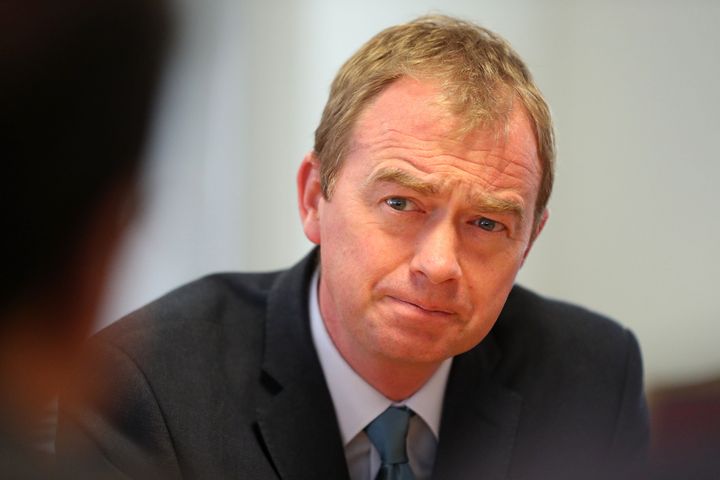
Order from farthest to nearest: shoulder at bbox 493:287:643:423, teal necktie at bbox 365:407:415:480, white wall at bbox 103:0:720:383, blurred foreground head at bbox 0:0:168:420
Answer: white wall at bbox 103:0:720:383, shoulder at bbox 493:287:643:423, teal necktie at bbox 365:407:415:480, blurred foreground head at bbox 0:0:168:420

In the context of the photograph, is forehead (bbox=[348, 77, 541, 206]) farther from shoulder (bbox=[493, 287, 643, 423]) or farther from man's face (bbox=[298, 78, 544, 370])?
shoulder (bbox=[493, 287, 643, 423])

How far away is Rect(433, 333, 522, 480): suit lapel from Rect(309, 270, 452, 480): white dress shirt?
44mm

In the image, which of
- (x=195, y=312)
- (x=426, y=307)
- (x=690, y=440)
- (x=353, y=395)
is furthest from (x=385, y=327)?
(x=690, y=440)

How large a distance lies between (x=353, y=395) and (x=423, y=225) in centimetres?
53

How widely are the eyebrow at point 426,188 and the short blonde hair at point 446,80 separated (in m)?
0.15

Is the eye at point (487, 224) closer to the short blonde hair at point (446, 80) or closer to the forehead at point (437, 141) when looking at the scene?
the forehead at point (437, 141)

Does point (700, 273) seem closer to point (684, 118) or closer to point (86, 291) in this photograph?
point (684, 118)

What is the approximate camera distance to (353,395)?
2.53 metres

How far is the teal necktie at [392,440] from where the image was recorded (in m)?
2.45

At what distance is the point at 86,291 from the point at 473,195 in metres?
1.28

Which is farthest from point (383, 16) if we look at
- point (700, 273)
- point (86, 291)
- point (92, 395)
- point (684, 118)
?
point (86, 291)

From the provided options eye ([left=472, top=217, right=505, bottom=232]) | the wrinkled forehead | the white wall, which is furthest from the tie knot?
the white wall

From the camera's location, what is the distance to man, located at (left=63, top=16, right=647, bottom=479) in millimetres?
2252

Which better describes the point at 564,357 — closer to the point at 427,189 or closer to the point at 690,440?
the point at 427,189
